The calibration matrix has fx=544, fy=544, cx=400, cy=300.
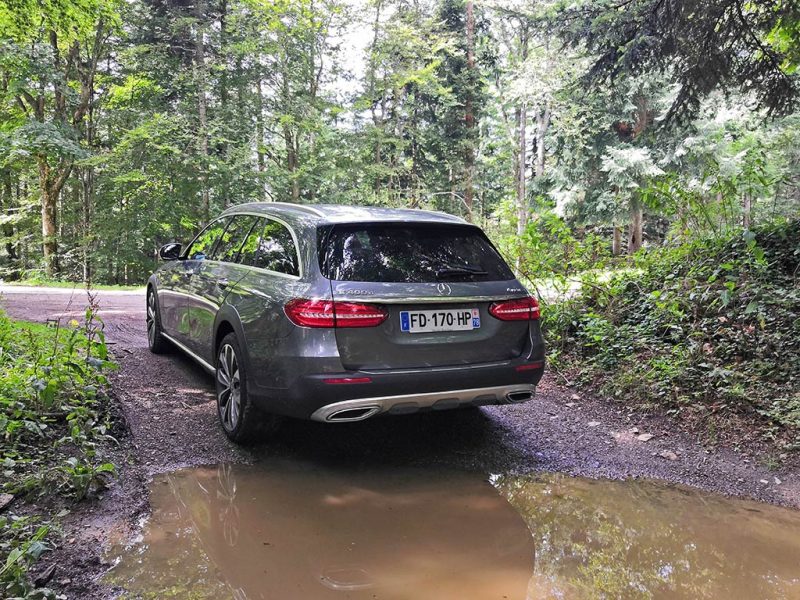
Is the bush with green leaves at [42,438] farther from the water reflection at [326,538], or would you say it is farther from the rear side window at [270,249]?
the rear side window at [270,249]

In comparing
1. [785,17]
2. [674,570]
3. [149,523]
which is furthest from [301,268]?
[785,17]

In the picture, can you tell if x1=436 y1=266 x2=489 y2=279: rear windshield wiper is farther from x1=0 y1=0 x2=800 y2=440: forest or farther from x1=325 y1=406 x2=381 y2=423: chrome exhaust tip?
x1=0 y1=0 x2=800 y2=440: forest

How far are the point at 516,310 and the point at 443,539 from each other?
5.24ft

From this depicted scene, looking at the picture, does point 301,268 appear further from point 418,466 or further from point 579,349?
point 579,349

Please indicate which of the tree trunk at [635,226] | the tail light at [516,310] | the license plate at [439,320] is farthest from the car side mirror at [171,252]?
the tree trunk at [635,226]

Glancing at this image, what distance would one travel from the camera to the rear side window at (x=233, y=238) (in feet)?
15.0

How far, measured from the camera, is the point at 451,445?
406cm

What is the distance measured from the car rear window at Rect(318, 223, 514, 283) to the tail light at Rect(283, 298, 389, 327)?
0.20 m

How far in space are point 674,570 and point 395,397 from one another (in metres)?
1.67

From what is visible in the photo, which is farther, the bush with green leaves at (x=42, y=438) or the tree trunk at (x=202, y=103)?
the tree trunk at (x=202, y=103)

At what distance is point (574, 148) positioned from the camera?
20.3 meters

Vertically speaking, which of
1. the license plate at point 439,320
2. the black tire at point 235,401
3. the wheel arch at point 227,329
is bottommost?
the black tire at point 235,401

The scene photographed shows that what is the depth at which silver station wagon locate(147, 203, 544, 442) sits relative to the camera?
3.25m

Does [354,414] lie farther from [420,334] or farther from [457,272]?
[457,272]
